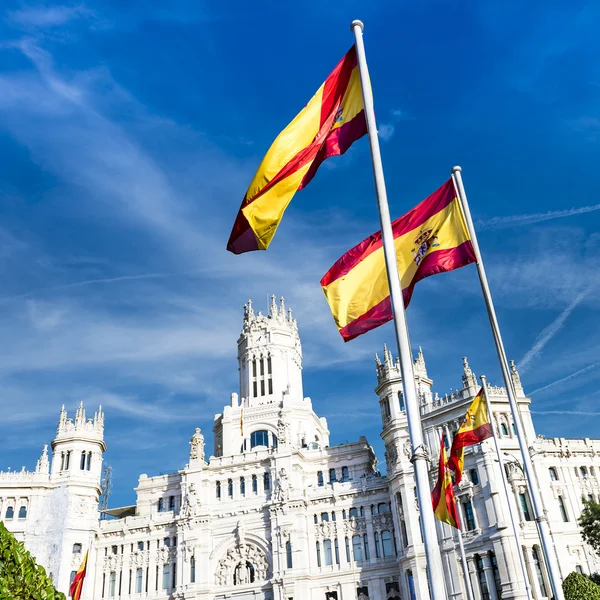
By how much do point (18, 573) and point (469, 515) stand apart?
5409cm

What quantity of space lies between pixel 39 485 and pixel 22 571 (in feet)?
219

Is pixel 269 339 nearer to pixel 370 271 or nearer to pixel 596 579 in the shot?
pixel 596 579

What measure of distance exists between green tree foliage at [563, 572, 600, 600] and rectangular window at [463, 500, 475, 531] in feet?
89.8

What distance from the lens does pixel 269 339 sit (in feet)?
309

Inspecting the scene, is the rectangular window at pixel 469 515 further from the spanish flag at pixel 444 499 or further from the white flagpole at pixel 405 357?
the white flagpole at pixel 405 357

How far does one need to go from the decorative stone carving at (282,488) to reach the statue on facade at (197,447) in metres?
11.1

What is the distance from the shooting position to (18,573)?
17641 mm

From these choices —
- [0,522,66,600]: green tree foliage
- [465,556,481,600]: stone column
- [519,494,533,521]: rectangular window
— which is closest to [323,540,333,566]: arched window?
[465,556,481,600]: stone column

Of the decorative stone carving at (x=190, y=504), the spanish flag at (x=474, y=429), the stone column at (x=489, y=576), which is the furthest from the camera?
the decorative stone carving at (x=190, y=504)

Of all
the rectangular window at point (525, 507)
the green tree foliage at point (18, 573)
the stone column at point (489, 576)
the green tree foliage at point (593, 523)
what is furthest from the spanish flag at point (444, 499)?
the rectangular window at point (525, 507)

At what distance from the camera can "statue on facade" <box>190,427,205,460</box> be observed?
266 ft

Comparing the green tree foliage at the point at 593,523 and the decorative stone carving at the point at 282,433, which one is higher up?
the decorative stone carving at the point at 282,433

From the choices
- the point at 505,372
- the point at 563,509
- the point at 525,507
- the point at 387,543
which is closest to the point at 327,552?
the point at 387,543

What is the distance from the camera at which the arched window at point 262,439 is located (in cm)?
8525
